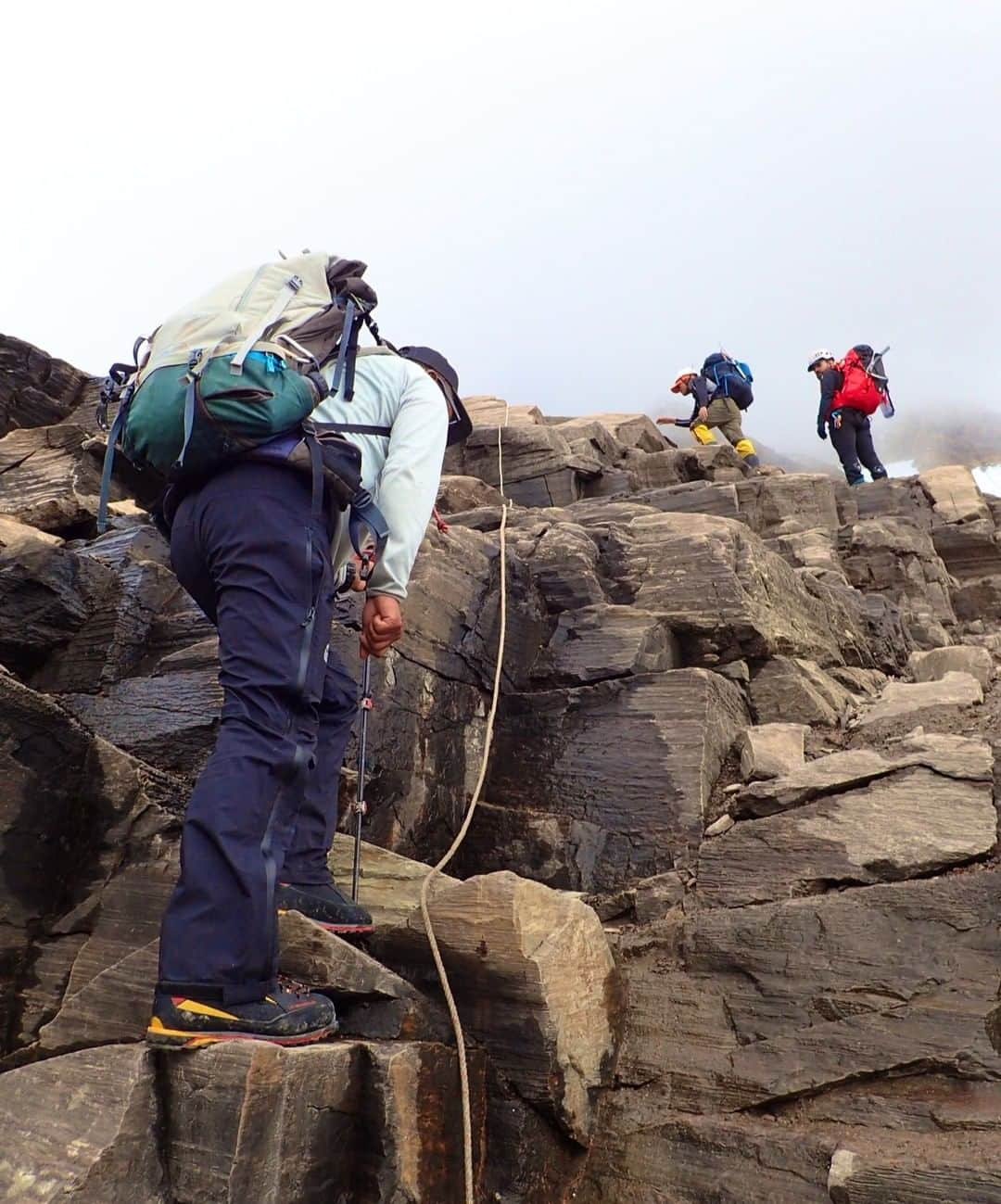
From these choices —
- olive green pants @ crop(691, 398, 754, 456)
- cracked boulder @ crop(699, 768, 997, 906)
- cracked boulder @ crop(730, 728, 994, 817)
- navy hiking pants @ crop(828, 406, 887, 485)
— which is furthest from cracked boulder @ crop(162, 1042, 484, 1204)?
olive green pants @ crop(691, 398, 754, 456)

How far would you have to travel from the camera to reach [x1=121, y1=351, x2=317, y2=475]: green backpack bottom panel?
4.13 m

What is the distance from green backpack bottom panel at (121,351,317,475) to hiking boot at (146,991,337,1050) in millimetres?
2141

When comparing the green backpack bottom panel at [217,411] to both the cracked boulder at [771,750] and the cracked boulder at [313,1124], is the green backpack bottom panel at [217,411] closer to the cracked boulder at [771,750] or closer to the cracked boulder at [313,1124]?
the cracked boulder at [313,1124]

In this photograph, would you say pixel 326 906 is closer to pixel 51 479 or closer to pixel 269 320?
pixel 269 320

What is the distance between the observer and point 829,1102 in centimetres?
470

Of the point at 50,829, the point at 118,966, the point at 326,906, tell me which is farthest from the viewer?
the point at 50,829

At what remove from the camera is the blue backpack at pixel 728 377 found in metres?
22.8

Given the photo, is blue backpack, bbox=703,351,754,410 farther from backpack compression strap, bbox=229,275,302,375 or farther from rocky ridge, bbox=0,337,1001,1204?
backpack compression strap, bbox=229,275,302,375

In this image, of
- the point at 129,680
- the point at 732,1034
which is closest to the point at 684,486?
the point at 129,680

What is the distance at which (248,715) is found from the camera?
Result: 160 inches

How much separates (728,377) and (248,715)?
20.5 m

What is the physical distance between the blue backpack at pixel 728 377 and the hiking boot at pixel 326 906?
64.4 feet

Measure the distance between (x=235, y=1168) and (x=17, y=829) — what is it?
7.69 feet

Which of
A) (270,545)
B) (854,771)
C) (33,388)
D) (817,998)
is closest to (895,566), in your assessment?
(854,771)
